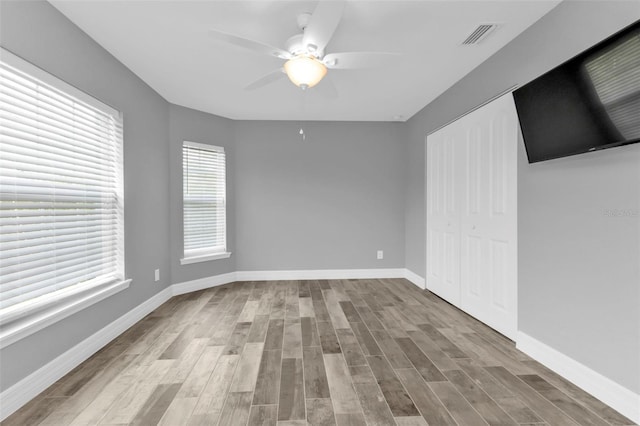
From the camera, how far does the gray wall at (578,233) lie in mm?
1681

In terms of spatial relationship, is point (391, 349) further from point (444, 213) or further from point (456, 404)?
point (444, 213)

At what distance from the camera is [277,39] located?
95.7 inches

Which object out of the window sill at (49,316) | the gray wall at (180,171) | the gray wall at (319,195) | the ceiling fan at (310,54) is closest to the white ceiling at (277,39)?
the ceiling fan at (310,54)

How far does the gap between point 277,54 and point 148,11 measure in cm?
97

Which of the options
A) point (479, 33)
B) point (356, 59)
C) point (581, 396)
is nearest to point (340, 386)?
point (581, 396)

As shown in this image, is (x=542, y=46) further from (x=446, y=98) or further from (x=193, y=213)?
(x=193, y=213)

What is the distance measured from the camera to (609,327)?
5.79 ft

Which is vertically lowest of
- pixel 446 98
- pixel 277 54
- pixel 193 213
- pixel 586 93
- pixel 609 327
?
pixel 609 327

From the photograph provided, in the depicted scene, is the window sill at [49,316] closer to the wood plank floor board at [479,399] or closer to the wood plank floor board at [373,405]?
the wood plank floor board at [373,405]

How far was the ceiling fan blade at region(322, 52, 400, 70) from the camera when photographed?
79.1 inches

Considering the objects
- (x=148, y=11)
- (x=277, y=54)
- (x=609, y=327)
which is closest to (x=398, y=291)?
(x=609, y=327)

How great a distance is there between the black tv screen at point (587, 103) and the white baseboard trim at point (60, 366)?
12.0 feet

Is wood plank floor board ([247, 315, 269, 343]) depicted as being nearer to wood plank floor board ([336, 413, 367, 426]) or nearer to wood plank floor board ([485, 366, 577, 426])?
wood plank floor board ([336, 413, 367, 426])

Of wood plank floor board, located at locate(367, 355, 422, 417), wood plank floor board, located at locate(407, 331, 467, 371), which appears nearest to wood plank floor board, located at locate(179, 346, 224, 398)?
wood plank floor board, located at locate(367, 355, 422, 417)
